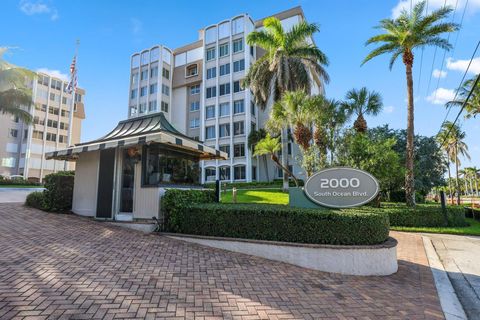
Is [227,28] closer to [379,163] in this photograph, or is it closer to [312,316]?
[379,163]

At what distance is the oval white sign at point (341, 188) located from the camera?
301 inches

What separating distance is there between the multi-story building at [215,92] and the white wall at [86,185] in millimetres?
22675

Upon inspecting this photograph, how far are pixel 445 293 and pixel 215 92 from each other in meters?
33.6

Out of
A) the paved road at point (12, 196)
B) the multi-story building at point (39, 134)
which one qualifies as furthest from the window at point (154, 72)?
the paved road at point (12, 196)

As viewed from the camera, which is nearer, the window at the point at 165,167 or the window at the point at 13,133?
the window at the point at 165,167

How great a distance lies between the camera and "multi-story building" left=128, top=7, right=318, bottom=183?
3359 cm

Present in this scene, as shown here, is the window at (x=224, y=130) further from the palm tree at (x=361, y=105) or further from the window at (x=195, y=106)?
the palm tree at (x=361, y=105)

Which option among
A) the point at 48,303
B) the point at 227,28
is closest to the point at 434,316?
the point at 48,303

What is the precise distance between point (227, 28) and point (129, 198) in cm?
3241

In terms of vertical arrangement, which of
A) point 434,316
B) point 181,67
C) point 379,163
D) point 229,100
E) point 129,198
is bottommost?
point 434,316

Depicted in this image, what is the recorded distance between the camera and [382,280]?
6.12 meters

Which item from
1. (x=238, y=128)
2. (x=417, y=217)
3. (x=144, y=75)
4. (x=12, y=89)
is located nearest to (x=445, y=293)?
(x=417, y=217)

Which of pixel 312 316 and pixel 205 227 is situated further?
pixel 205 227

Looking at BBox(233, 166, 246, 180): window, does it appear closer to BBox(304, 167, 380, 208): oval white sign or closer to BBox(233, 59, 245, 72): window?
BBox(233, 59, 245, 72): window
